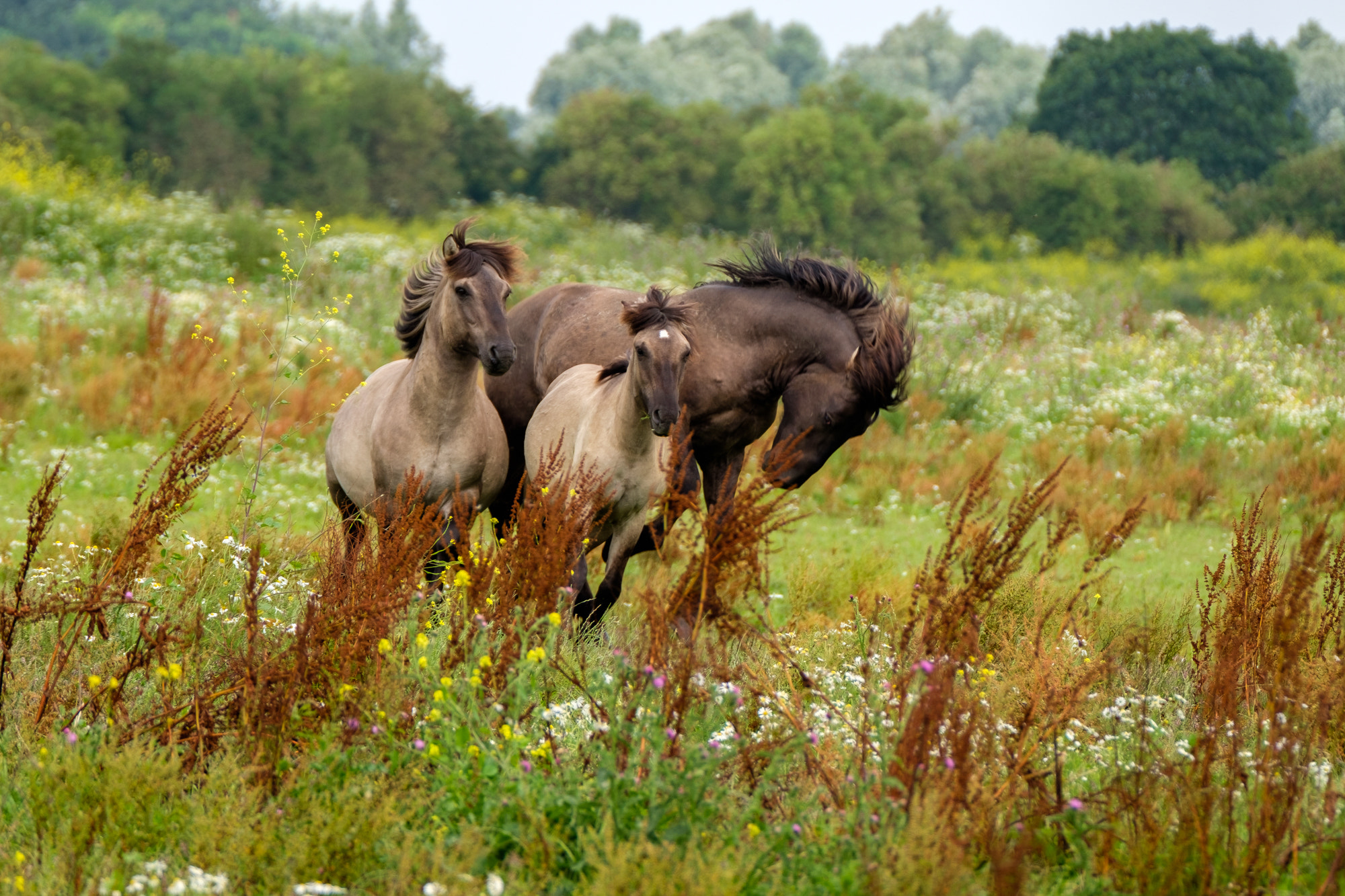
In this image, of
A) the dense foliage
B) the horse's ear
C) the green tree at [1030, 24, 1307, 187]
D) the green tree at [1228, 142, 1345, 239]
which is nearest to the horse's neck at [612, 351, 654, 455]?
→ the horse's ear

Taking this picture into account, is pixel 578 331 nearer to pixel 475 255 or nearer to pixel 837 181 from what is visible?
pixel 475 255

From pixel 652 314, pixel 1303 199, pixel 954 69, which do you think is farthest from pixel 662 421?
pixel 954 69

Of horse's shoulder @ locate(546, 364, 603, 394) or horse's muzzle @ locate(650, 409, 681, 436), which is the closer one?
horse's muzzle @ locate(650, 409, 681, 436)

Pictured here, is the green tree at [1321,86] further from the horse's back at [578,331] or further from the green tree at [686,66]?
the horse's back at [578,331]

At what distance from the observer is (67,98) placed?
3322cm

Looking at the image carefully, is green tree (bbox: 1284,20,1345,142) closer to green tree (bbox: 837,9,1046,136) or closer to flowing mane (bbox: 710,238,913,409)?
green tree (bbox: 837,9,1046,136)

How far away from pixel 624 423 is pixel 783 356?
1084 millimetres

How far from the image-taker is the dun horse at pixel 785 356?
6074 millimetres

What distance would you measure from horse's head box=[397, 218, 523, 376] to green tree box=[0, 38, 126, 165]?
28402mm

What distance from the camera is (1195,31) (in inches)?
1857

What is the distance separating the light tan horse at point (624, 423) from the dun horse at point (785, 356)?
15.0 inches

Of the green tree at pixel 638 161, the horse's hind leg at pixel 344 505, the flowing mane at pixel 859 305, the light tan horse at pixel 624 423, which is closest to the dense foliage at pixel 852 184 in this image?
the green tree at pixel 638 161

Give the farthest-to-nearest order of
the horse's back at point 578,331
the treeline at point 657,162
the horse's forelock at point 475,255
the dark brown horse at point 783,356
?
1. the treeline at point 657,162
2. the horse's back at point 578,331
3. the dark brown horse at point 783,356
4. the horse's forelock at point 475,255

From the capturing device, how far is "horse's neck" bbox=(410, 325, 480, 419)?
226 inches
